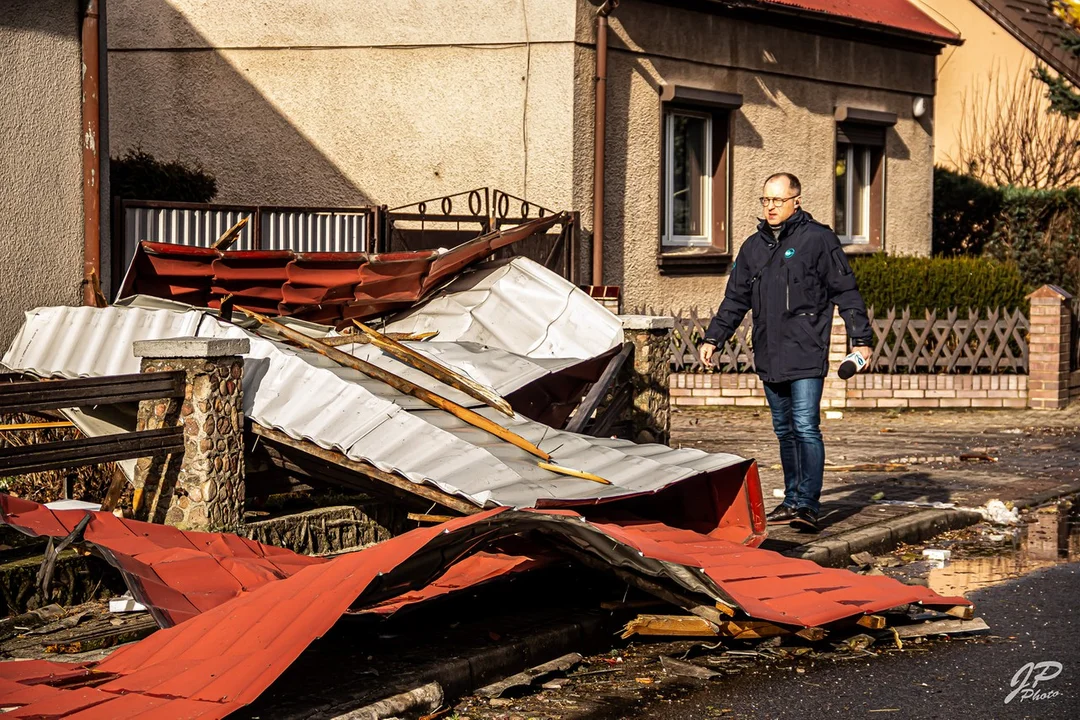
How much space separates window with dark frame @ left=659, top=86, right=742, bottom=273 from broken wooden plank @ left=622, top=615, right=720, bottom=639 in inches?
415

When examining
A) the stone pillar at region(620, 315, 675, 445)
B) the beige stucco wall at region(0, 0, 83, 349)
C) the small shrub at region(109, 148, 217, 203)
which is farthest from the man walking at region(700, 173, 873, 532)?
the small shrub at region(109, 148, 217, 203)

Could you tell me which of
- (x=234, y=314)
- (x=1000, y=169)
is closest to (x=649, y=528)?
(x=234, y=314)

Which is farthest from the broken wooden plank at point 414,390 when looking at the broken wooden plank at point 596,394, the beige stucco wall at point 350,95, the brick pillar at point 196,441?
the beige stucco wall at point 350,95

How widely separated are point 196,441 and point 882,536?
4098 mm

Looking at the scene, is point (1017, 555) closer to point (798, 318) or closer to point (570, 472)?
point (798, 318)

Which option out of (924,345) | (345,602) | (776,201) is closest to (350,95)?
(924,345)

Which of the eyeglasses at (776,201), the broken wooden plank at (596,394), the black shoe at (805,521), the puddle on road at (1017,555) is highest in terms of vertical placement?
the eyeglasses at (776,201)

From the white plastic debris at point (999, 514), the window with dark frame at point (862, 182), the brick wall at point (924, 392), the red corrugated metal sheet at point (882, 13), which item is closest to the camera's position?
the white plastic debris at point (999, 514)

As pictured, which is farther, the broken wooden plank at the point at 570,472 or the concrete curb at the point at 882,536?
the concrete curb at the point at 882,536

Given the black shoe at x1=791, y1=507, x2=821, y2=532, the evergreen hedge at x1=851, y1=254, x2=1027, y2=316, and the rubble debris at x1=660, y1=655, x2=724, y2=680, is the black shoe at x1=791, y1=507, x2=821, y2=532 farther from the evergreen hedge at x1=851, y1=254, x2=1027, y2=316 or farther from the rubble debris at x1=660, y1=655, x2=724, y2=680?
the evergreen hedge at x1=851, y1=254, x2=1027, y2=316

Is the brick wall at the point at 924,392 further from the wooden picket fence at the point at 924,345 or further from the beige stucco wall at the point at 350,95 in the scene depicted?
the beige stucco wall at the point at 350,95

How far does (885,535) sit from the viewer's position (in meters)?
8.46

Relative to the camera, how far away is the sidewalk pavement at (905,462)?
8.64 m

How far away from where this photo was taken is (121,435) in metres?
6.62
